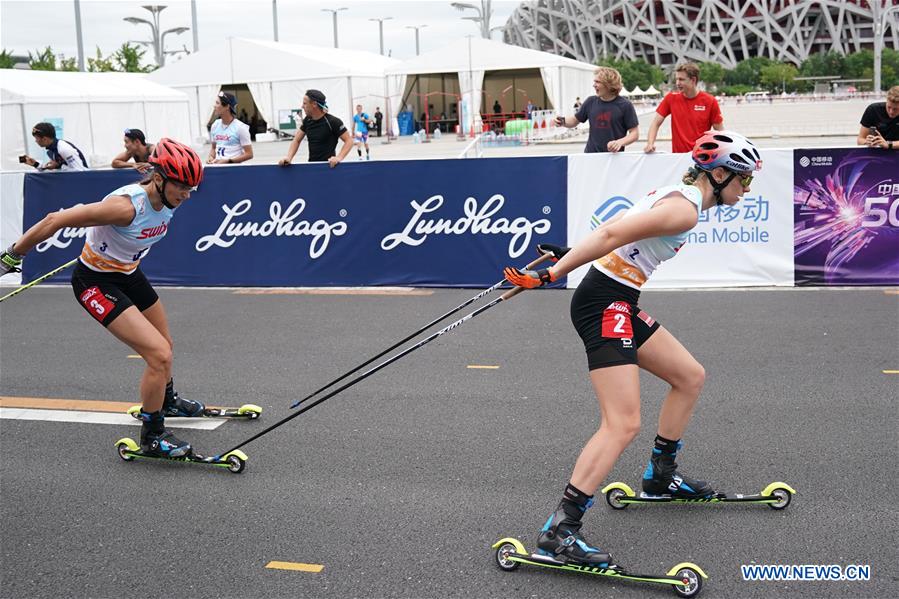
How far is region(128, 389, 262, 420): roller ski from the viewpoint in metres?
6.57

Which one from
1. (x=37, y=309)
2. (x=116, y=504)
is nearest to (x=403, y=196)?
(x=37, y=309)

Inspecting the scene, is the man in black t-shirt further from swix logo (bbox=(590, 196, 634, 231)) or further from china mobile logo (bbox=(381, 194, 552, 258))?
swix logo (bbox=(590, 196, 634, 231))

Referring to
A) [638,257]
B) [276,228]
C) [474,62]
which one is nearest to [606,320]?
[638,257]

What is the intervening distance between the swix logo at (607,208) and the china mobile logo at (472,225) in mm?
540

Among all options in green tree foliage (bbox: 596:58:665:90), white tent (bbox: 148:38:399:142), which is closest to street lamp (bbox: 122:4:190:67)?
white tent (bbox: 148:38:399:142)

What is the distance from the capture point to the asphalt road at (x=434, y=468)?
4316 millimetres

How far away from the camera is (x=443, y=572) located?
4273 mm

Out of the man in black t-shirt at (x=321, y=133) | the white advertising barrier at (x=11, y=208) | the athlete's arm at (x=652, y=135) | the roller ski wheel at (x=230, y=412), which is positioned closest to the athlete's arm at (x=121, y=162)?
the white advertising barrier at (x=11, y=208)

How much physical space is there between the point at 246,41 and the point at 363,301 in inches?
1573

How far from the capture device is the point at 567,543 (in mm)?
4184

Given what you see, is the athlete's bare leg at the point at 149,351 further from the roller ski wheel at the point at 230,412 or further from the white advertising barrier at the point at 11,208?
the white advertising barrier at the point at 11,208

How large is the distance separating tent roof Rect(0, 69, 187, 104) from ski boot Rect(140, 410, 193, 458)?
27303 mm

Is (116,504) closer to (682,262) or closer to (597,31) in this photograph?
(682,262)
